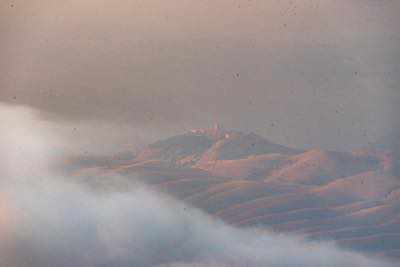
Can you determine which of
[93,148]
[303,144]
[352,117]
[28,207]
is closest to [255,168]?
[303,144]

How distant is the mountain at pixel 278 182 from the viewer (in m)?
9.25

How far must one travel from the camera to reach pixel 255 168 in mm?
9430

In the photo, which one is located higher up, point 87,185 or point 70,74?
point 70,74

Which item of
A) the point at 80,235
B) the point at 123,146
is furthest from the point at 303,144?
the point at 80,235

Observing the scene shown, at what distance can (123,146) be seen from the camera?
946 centimetres

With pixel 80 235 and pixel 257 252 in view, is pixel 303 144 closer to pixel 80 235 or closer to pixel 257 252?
pixel 257 252

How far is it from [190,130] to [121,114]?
2.68 ft

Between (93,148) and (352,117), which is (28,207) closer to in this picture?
(93,148)

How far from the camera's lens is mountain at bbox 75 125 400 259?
9.25 metres

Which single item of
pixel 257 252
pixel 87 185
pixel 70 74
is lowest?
pixel 257 252

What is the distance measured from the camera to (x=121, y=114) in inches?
373

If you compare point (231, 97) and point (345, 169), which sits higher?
point (231, 97)

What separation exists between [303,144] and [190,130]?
4.27ft

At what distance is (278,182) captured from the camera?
9.41m
